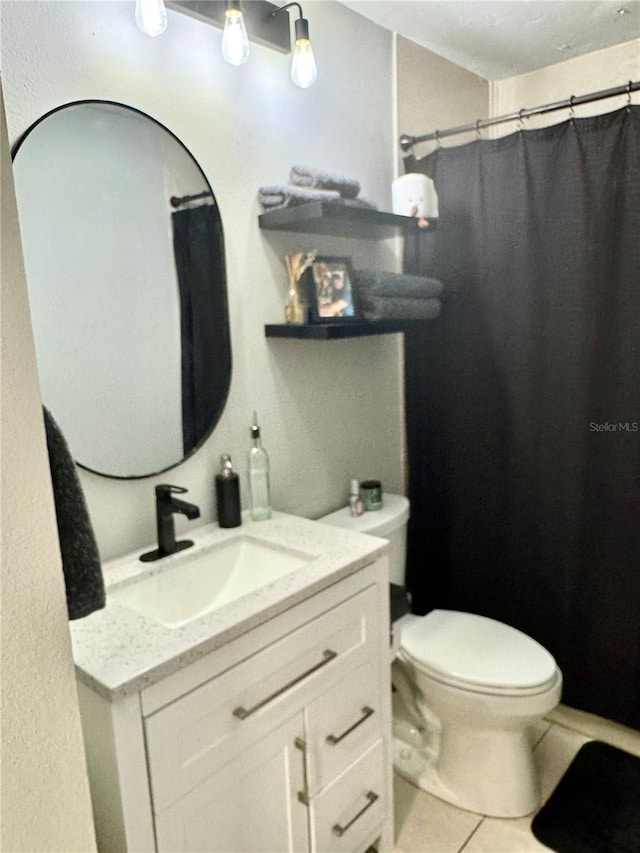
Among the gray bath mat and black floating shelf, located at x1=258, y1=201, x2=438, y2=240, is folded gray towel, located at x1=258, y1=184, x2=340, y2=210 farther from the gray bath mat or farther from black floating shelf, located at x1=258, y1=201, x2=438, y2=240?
the gray bath mat

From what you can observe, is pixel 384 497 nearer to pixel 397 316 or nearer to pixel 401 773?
pixel 397 316

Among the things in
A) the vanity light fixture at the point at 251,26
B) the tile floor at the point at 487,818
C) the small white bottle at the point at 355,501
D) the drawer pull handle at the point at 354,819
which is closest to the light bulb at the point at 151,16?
the vanity light fixture at the point at 251,26

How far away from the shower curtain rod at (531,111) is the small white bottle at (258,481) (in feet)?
3.84

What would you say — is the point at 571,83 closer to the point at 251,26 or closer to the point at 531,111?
the point at 531,111

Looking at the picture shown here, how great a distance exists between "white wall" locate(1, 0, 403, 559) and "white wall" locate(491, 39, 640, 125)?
1.91 ft

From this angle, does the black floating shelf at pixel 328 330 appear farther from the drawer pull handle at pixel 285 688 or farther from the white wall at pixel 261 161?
the drawer pull handle at pixel 285 688

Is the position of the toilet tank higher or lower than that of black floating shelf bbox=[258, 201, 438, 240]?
lower

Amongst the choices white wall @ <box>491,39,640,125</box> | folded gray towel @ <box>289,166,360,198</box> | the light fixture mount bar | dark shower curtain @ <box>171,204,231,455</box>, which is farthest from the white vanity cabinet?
white wall @ <box>491,39,640,125</box>

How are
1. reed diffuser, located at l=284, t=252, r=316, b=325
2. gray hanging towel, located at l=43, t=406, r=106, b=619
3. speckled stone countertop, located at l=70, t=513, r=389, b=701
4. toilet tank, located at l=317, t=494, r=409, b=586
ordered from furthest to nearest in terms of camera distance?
toilet tank, located at l=317, t=494, r=409, b=586, reed diffuser, located at l=284, t=252, r=316, b=325, speckled stone countertop, located at l=70, t=513, r=389, b=701, gray hanging towel, located at l=43, t=406, r=106, b=619

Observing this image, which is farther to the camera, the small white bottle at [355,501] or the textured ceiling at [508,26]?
the small white bottle at [355,501]

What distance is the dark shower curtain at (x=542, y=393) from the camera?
1859mm

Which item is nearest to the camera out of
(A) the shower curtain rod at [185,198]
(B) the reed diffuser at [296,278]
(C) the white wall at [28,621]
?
(C) the white wall at [28,621]

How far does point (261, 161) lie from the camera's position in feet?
5.61

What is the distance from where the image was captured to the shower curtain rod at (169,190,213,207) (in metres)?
1.53
